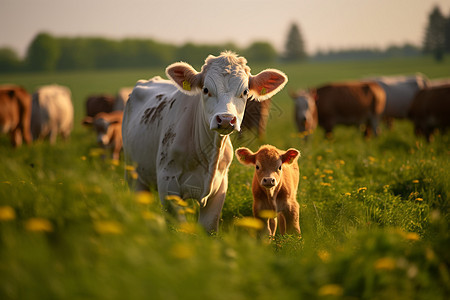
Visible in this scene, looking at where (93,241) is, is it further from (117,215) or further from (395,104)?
(395,104)

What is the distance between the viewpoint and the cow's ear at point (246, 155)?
14.9ft

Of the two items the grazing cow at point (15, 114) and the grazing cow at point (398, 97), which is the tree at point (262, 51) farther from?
the grazing cow at point (15, 114)

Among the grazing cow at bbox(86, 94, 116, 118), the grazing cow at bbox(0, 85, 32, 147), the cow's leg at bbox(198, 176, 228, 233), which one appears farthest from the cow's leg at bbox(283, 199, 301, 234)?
the grazing cow at bbox(86, 94, 116, 118)

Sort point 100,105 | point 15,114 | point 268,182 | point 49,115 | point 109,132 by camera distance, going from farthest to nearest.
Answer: point 100,105 < point 49,115 < point 15,114 < point 109,132 < point 268,182

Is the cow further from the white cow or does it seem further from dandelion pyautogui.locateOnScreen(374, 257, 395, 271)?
the white cow

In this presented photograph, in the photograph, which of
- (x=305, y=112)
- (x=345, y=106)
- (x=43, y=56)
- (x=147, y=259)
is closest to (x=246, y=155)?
(x=147, y=259)

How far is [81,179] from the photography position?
260 cm

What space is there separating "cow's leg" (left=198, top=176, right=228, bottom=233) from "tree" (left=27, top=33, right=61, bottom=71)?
2734 inches

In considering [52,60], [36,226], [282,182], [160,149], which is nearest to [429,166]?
[282,182]

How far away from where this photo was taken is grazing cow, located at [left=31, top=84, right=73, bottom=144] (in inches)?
571

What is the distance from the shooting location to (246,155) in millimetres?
4594

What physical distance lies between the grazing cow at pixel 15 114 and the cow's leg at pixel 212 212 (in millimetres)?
10227

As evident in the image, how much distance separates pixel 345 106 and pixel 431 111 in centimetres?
335

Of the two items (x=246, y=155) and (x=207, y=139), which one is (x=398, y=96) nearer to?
(x=246, y=155)
